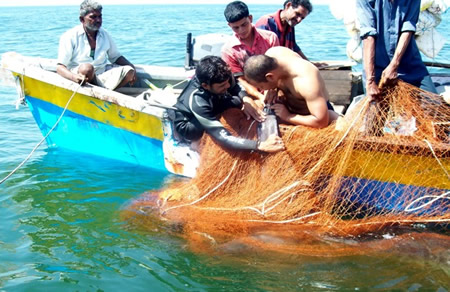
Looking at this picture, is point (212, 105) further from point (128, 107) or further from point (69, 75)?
point (69, 75)

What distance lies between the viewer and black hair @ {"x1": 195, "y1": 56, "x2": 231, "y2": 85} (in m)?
4.97

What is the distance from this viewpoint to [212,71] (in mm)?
4957

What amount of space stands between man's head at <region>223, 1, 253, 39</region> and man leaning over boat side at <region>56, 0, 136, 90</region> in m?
1.97

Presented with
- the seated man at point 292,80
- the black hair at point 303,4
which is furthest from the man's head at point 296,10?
the seated man at point 292,80

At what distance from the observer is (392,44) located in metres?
5.11

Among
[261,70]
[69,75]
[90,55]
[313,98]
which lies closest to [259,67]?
[261,70]

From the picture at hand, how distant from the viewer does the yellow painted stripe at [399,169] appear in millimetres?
4695

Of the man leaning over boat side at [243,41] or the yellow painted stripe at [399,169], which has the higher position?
the man leaning over boat side at [243,41]

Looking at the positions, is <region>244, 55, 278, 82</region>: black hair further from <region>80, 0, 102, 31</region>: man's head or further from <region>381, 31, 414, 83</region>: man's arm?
<region>80, 0, 102, 31</region>: man's head

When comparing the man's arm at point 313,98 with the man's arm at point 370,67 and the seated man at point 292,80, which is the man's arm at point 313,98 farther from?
the man's arm at point 370,67

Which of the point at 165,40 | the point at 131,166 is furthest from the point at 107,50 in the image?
the point at 165,40

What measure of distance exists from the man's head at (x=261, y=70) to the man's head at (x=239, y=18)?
928mm

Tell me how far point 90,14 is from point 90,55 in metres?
0.54

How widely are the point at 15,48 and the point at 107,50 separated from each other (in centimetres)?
1338
